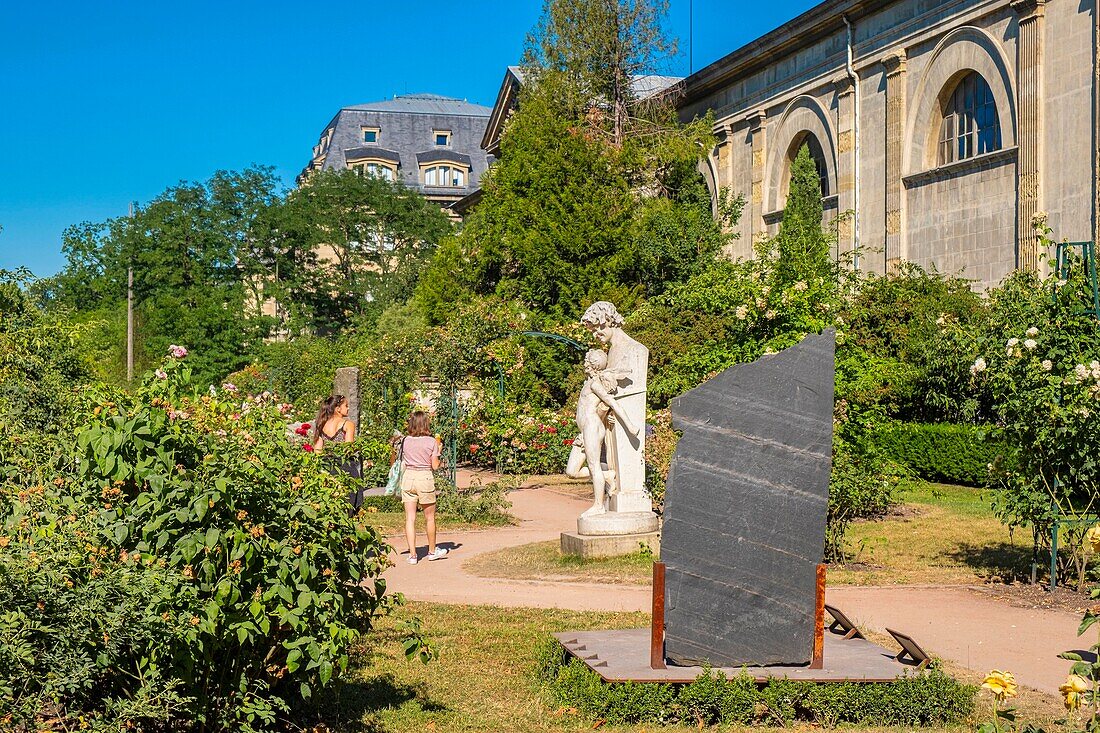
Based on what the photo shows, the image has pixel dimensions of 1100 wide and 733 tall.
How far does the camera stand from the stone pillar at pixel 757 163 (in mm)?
33594

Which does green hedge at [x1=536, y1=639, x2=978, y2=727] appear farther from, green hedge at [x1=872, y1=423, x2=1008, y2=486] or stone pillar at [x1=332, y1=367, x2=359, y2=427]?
stone pillar at [x1=332, y1=367, x2=359, y2=427]

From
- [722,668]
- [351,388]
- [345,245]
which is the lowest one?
[722,668]

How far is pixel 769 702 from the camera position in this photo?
6297mm

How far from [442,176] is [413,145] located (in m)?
3.20

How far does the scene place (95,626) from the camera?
441 centimetres

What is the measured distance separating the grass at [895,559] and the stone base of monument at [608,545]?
0.10 m

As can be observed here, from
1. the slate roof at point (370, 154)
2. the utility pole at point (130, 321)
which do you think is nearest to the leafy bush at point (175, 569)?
the utility pole at point (130, 321)

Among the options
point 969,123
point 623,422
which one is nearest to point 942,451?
point 969,123

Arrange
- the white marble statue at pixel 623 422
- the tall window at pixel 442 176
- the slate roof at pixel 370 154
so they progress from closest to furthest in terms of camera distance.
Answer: the white marble statue at pixel 623 422
the slate roof at pixel 370 154
the tall window at pixel 442 176

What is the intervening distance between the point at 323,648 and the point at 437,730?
1.57 metres

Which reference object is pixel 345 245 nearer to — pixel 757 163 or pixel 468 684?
pixel 757 163

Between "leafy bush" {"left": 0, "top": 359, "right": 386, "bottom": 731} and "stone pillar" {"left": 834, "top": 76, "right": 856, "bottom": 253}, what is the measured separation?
25.3m

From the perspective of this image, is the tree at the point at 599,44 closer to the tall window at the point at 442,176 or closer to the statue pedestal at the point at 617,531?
the statue pedestal at the point at 617,531

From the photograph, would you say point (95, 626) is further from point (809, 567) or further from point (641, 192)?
point (641, 192)
